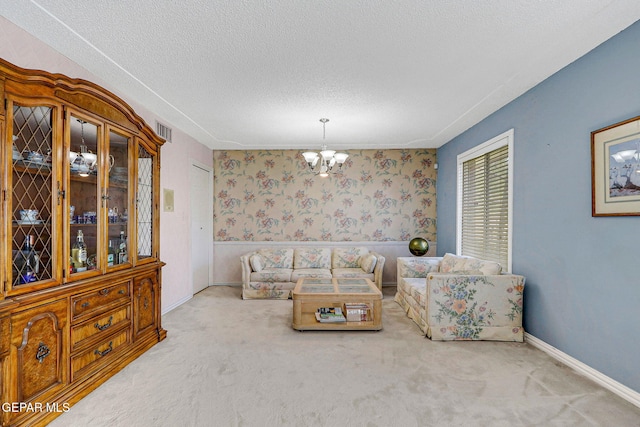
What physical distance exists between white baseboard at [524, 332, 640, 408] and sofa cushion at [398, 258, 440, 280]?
1.60 metres

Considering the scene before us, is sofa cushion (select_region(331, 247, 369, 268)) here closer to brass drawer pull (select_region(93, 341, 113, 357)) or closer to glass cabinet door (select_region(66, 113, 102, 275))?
brass drawer pull (select_region(93, 341, 113, 357))

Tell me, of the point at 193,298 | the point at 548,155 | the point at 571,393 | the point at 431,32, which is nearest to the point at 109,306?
the point at 193,298

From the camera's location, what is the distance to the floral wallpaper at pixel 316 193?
5.86 m

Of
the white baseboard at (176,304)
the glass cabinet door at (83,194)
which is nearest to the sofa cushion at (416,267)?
the white baseboard at (176,304)

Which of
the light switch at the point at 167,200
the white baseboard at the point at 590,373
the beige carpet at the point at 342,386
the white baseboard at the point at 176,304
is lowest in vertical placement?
the white baseboard at the point at 176,304

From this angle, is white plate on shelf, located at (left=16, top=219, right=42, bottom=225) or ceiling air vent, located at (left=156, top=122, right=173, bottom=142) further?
ceiling air vent, located at (left=156, top=122, right=173, bottom=142)

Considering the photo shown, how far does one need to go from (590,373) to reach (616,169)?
1.59m

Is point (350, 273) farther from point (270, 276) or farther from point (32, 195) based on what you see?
point (32, 195)

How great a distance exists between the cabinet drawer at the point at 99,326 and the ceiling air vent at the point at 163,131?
7.70 feet

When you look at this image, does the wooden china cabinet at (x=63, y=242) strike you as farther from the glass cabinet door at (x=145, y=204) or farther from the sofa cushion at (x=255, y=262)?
the sofa cushion at (x=255, y=262)

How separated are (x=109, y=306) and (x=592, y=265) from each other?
153 inches

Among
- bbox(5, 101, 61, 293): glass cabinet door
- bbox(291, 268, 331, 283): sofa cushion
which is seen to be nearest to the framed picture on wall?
bbox(291, 268, 331, 283): sofa cushion

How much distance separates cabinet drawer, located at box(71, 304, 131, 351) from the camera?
7.18 ft

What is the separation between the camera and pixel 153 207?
3.19 meters
